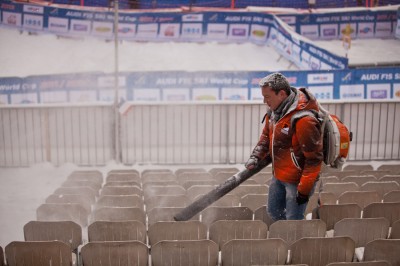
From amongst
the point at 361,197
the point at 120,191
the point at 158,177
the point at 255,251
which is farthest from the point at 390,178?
the point at 120,191

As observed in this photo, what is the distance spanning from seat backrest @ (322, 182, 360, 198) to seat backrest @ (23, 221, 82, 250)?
287 cm

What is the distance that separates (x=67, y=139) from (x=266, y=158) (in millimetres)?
5136

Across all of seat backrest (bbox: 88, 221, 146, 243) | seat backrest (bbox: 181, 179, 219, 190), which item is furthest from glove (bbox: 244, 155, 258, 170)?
seat backrest (bbox: 181, 179, 219, 190)

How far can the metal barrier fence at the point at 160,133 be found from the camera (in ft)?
27.7

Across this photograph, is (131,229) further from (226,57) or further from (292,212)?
(226,57)

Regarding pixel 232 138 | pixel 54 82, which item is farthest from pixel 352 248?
pixel 54 82

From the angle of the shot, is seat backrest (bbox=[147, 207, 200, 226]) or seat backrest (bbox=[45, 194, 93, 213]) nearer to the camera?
seat backrest (bbox=[147, 207, 200, 226])

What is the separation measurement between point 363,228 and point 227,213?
1.22 meters

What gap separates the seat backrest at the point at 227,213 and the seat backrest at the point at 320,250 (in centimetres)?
102

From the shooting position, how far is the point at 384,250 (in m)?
3.46

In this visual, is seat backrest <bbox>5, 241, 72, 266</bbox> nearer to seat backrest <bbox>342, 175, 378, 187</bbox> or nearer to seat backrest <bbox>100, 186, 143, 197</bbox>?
seat backrest <bbox>100, 186, 143, 197</bbox>

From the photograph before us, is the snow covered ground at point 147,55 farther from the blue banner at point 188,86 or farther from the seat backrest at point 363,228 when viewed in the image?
the seat backrest at point 363,228

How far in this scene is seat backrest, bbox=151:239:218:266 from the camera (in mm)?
3436

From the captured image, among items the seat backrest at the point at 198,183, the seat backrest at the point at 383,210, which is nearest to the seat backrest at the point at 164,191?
the seat backrest at the point at 198,183
